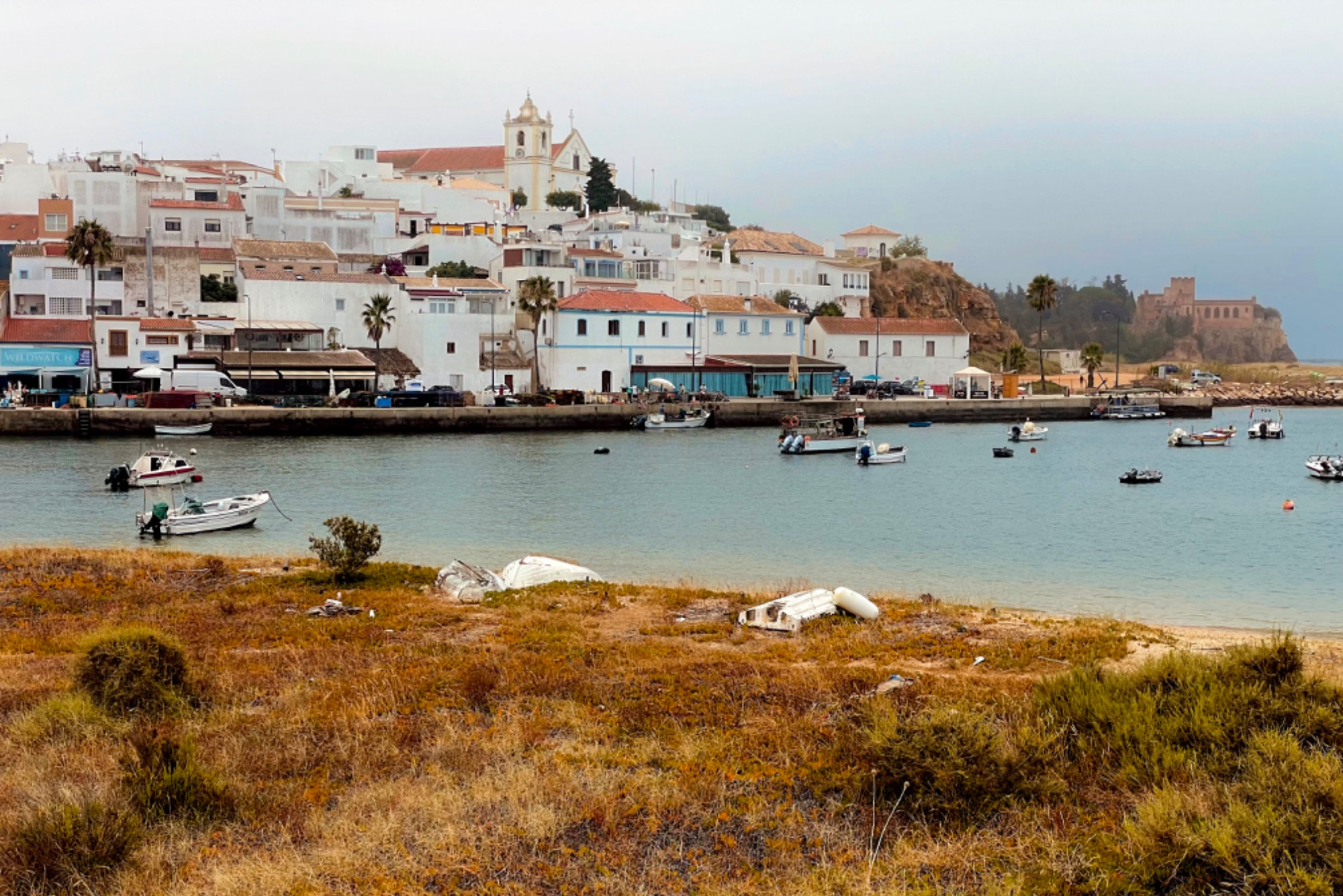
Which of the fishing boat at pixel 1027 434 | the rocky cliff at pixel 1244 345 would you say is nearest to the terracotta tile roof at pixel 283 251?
the fishing boat at pixel 1027 434

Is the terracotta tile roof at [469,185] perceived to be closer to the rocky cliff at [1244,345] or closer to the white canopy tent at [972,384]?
the white canopy tent at [972,384]

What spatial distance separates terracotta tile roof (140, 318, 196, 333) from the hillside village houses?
98 mm

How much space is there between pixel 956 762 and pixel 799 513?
27820 millimetres

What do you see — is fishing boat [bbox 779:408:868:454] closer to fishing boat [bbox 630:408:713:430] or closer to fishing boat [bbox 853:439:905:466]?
fishing boat [bbox 853:439:905:466]

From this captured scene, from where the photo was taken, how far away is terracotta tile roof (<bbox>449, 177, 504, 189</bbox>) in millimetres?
111562

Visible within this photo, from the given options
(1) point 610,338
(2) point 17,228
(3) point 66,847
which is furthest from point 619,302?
(3) point 66,847

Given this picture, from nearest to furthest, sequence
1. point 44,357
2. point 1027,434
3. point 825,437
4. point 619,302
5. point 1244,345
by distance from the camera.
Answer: point 825,437, point 44,357, point 1027,434, point 619,302, point 1244,345

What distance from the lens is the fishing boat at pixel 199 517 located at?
2880cm

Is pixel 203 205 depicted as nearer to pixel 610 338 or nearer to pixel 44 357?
pixel 44 357

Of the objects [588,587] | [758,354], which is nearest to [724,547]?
[588,587]

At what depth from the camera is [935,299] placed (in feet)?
344

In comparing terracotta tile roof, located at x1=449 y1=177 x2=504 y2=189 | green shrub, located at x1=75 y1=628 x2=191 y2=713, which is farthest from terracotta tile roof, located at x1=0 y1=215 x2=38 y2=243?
green shrub, located at x1=75 y1=628 x2=191 y2=713

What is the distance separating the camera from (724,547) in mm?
29281

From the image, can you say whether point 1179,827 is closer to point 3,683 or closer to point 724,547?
point 3,683
